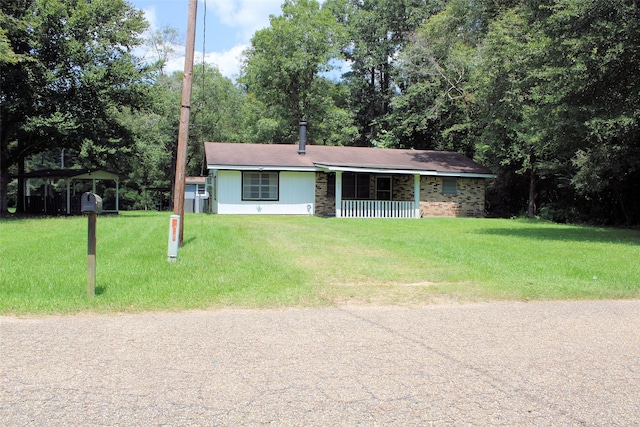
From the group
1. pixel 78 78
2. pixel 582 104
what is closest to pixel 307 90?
pixel 78 78

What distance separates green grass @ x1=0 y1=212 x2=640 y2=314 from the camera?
6.23 m

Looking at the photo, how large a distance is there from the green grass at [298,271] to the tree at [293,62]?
25.6 metres

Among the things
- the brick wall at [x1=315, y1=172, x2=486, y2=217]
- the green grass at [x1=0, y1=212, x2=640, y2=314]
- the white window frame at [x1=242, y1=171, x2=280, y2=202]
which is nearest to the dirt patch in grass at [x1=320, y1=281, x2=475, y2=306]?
the green grass at [x1=0, y1=212, x2=640, y2=314]

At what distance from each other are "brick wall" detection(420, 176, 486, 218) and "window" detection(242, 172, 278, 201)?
7.51 meters

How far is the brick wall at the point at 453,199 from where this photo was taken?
24828 millimetres

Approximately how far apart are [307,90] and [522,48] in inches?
840

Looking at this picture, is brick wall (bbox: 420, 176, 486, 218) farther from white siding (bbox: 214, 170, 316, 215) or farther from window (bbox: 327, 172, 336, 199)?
white siding (bbox: 214, 170, 316, 215)

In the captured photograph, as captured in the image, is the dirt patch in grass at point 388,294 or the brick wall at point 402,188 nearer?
the dirt patch in grass at point 388,294

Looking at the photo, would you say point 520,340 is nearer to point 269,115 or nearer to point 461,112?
point 461,112

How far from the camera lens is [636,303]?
21.3 feet

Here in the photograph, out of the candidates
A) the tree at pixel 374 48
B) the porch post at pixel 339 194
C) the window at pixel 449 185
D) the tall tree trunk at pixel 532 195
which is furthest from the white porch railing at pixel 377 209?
the tree at pixel 374 48

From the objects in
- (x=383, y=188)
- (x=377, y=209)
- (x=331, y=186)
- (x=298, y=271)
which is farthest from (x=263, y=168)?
(x=298, y=271)

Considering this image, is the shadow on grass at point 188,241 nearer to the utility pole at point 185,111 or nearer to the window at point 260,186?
the utility pole at point 185,111

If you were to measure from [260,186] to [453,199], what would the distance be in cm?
995
